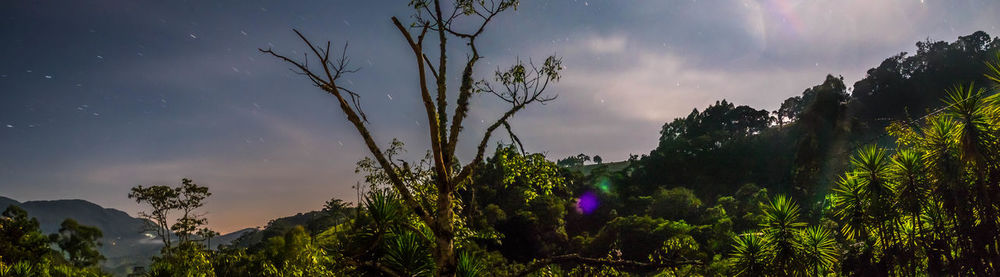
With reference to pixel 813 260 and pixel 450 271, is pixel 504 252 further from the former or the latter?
pixel 450 271

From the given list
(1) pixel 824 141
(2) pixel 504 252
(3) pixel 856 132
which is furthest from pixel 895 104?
(2) pixel 504 252

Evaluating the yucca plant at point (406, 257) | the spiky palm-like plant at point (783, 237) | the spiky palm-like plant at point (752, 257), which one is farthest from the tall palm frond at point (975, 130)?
the yucca plant at point (406, 257)

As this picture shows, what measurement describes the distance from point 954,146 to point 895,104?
81914 mm

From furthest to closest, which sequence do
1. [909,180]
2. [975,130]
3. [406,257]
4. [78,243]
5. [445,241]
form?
[78,243], [909,180], [975,130], [445,241], [406,257]

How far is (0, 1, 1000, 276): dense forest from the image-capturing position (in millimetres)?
7301

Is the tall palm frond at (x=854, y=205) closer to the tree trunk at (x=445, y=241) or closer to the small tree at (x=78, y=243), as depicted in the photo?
the tree trunk at (x=445, y=241)

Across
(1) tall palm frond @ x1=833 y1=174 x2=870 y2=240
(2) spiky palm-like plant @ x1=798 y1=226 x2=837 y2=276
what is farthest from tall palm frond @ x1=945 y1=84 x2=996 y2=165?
(2) spiky palm-like plant @ x1=798 y1=226 x2=837 y2=276

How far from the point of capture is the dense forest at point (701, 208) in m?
7.30

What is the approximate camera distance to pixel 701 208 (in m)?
52.5

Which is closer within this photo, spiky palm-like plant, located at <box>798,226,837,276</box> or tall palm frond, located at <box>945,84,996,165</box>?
tall palm frond, located at <box>945,84,996,165</box>

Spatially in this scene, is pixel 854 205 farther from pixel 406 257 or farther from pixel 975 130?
pixel 406 257

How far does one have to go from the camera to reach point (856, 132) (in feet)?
177

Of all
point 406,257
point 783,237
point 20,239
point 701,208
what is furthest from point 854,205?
point 20,239

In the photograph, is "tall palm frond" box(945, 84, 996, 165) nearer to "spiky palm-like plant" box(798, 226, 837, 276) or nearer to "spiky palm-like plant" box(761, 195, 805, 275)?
"spiky palm-like plant" box(761, 195, 805, 275)
